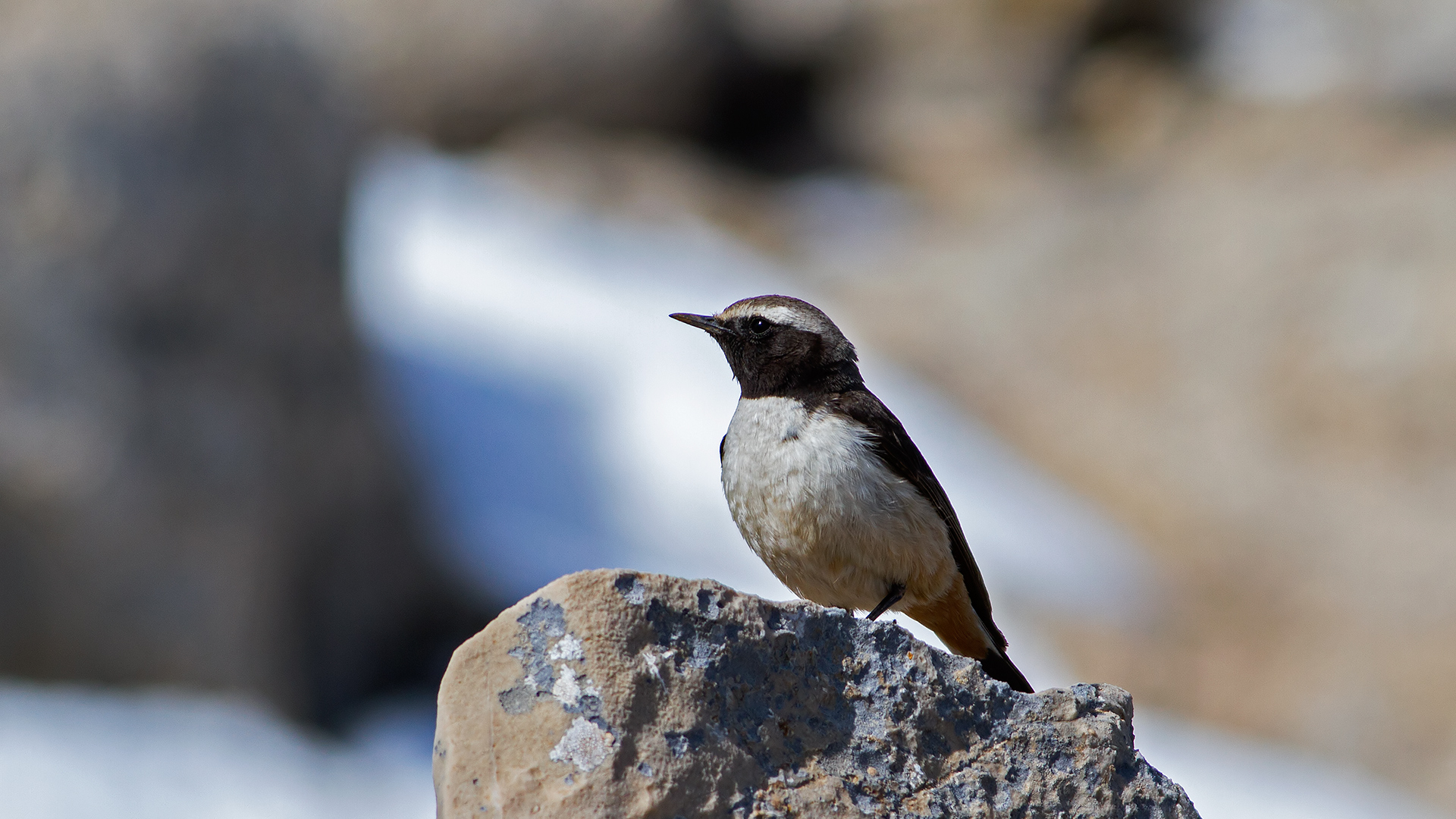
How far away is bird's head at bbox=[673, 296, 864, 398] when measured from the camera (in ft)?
21.2

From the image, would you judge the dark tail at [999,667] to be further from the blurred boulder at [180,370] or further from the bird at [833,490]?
the blurred boulder at [180,370]

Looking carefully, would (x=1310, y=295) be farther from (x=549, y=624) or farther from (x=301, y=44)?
(x=549, y=624)

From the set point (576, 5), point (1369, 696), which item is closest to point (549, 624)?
point (1369, 696)

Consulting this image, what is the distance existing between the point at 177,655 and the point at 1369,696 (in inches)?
539

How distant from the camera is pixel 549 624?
4297 millimetres

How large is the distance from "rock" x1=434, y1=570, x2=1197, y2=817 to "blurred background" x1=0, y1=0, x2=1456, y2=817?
31.9ft

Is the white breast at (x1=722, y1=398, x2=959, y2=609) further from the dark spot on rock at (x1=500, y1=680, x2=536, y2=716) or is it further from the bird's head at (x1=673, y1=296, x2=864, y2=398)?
the dark spot on rock at (x1=500, y1=680, x2=536, y2=716)

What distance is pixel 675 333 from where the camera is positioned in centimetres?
2167

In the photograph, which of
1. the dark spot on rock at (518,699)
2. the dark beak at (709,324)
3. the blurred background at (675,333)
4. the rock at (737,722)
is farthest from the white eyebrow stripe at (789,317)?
the blurred background at (675,333)

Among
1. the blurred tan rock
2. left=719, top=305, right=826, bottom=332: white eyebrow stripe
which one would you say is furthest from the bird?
the blurred tan rock

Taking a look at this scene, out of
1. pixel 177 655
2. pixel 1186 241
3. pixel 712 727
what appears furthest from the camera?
pixel 1186 241

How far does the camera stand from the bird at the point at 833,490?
586 centimetres

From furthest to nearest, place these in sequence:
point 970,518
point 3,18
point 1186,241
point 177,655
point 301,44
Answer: point 1186,241, point 970,518, point 301,44, point 3,18, point 177,655

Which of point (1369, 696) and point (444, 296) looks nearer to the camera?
point (1369, 696)
